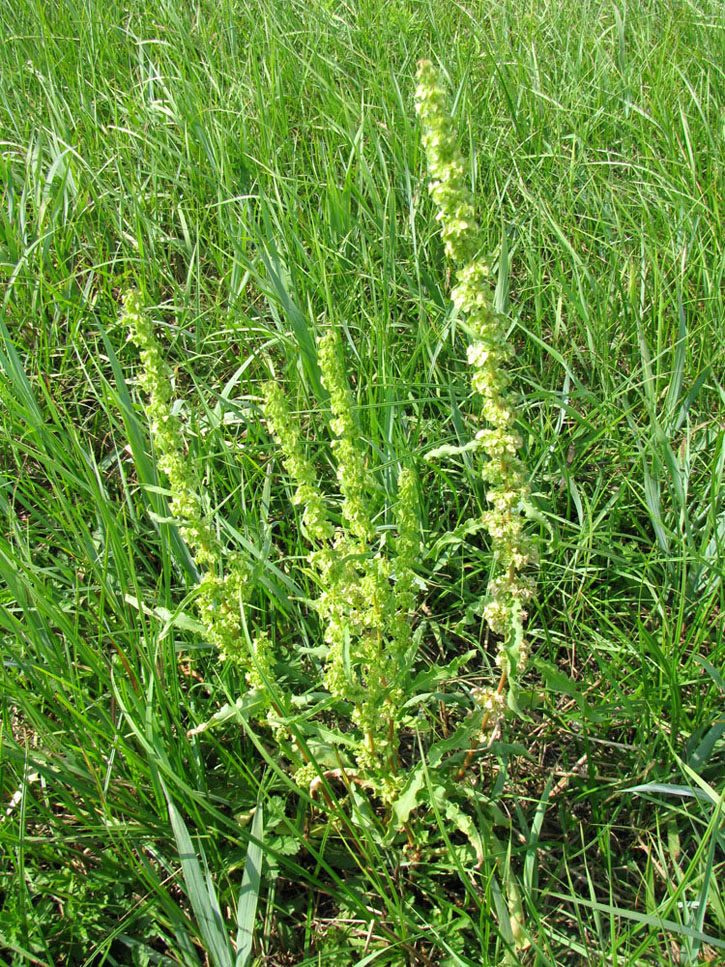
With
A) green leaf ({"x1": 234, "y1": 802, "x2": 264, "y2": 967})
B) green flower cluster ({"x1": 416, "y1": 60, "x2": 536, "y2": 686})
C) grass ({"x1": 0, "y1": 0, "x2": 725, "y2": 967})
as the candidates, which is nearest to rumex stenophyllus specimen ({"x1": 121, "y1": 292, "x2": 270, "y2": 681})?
grass ({"x1": 0, "y1": 0, "x2": 725, "y2": 967})

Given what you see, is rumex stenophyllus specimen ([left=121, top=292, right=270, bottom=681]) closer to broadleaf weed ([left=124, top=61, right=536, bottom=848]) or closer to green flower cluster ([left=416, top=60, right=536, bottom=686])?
broadleaf weed ([left=124, top=61, right=536, bottom=848])

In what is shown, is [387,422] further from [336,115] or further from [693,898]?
[336,115]

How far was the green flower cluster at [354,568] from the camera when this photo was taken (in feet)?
5.30

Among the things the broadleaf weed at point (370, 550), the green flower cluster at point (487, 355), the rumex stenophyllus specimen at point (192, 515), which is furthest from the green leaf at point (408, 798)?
the rumex stenophyllus specimen at point (192, 515)

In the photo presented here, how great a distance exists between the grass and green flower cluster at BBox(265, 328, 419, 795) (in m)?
0.20

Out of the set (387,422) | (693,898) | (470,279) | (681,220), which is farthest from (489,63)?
(693,898)

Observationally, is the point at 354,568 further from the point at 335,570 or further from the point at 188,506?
the point at 188,506

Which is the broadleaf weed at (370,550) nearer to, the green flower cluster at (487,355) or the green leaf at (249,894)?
the green flower cluster at (487,355)

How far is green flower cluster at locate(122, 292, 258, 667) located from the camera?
1.58 meters

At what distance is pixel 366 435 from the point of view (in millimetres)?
2549

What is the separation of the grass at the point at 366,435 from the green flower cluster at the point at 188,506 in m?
0.13

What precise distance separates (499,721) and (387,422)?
2.93 feet

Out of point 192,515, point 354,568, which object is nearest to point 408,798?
point 354,568

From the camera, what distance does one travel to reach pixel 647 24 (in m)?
4.16
